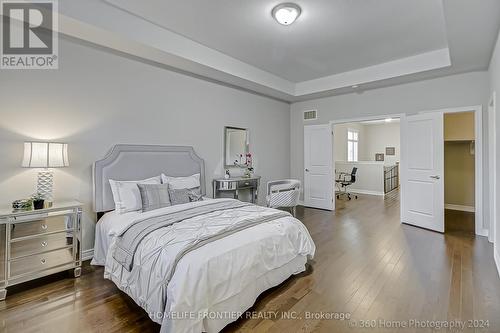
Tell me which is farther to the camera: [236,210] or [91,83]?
[91,83]

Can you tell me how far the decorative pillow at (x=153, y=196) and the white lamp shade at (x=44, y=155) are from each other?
0.87m

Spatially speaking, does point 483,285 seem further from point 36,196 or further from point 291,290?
point 36,196

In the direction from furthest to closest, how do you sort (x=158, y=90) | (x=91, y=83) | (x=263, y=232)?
(x=158, y=90), (x=91, y=83), (x=263, y=232)

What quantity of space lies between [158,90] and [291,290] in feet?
11.0

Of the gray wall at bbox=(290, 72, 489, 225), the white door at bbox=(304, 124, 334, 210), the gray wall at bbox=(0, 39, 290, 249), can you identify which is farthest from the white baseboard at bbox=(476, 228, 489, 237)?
the gray wall at bbox=(0, 39, 290, 249)

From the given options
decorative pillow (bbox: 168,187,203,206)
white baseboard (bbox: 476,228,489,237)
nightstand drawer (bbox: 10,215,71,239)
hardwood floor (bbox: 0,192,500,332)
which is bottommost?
hardwood floor (bbox: 0,192,500,332)

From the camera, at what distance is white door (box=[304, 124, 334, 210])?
5.87 m

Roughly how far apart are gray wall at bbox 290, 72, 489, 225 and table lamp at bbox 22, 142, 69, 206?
5009mm

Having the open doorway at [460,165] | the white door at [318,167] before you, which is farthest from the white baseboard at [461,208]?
the white door at [318,167]

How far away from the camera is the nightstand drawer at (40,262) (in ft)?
7.86

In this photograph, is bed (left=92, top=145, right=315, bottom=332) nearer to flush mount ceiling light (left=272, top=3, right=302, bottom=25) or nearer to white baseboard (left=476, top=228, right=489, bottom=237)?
flush mount ceiling light (left=272, top=3, right=302, bottom=25)

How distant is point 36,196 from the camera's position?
267cm

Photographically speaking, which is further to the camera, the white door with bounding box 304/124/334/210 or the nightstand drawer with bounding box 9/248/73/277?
the white door with bounding box 304/124/334/210

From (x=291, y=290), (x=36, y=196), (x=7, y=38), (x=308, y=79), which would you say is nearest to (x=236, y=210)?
(x=291, y=290)
